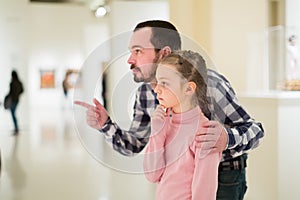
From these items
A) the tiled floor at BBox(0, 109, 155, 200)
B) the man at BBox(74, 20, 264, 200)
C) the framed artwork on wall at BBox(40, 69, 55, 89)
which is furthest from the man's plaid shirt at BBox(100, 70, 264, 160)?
the framed artwork on wall at BBox(40, 69, 55, 89)

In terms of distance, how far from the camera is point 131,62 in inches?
34.9

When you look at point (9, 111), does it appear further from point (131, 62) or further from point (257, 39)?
point (131, 62)

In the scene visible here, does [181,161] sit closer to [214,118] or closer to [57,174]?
[214,118]

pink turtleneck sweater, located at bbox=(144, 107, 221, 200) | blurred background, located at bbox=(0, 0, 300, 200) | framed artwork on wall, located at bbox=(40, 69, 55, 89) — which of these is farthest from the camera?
framed artwork on wall, located at bbox=(40, 69, 55, 89)

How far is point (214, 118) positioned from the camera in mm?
888

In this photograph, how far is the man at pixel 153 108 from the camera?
847mm

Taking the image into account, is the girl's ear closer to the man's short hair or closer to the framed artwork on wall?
the man's short hair

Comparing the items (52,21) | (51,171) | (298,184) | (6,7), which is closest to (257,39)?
(298,184)

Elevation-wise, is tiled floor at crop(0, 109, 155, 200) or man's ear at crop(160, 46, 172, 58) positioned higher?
man's ear at crop(160, 46, 172, 58)

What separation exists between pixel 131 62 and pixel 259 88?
5.50ft

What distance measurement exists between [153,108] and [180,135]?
167 millimetres

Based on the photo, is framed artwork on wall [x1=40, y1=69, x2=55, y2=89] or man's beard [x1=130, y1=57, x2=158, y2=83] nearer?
man's beard [x1=130, y1=57, x2=158, y2=83]

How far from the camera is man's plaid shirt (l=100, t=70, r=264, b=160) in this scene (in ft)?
3.04

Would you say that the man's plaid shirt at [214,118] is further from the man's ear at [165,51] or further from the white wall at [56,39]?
the white wall at [56,39]
